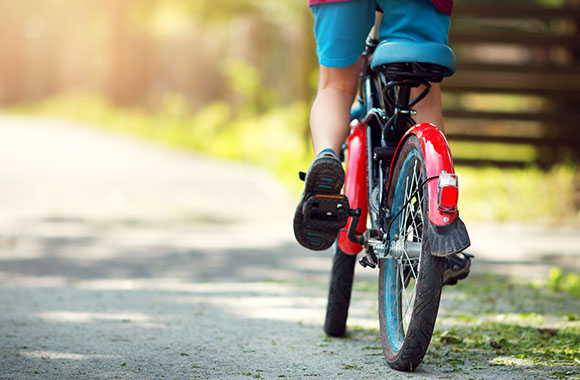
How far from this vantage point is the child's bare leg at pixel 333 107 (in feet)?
10.7

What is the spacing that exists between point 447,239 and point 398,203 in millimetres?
509

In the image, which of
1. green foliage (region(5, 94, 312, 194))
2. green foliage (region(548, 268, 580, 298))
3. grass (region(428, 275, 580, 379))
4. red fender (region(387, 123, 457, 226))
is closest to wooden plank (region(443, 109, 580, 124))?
green foliage (region(5, 94, 312, 194))

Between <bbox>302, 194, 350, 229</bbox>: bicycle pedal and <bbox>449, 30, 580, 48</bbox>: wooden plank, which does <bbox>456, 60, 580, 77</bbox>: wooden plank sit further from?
<bbox>302, 194, 350, 229</bbox>: bicycle pedal

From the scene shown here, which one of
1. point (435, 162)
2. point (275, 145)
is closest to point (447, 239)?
point (435, 162)

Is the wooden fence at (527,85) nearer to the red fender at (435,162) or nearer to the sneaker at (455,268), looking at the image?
the sneaker at (455,268)

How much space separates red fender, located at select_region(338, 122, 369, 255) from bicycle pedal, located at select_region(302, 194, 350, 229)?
0.27 meters

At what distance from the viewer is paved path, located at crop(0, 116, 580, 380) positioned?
3.06m

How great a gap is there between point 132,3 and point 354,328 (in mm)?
18143

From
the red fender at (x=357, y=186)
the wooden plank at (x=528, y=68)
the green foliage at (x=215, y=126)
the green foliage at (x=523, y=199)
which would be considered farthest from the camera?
the green foliage at (x=215, y=126)

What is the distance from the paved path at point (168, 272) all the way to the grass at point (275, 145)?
0.57 metres

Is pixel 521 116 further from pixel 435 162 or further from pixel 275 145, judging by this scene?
pixel 435 162

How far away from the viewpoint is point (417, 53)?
2.91 m

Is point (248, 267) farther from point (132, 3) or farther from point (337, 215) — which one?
point (132, 3)

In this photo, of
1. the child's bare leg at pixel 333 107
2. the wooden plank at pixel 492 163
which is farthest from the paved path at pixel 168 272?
the wooden plank at pixel 492 163
